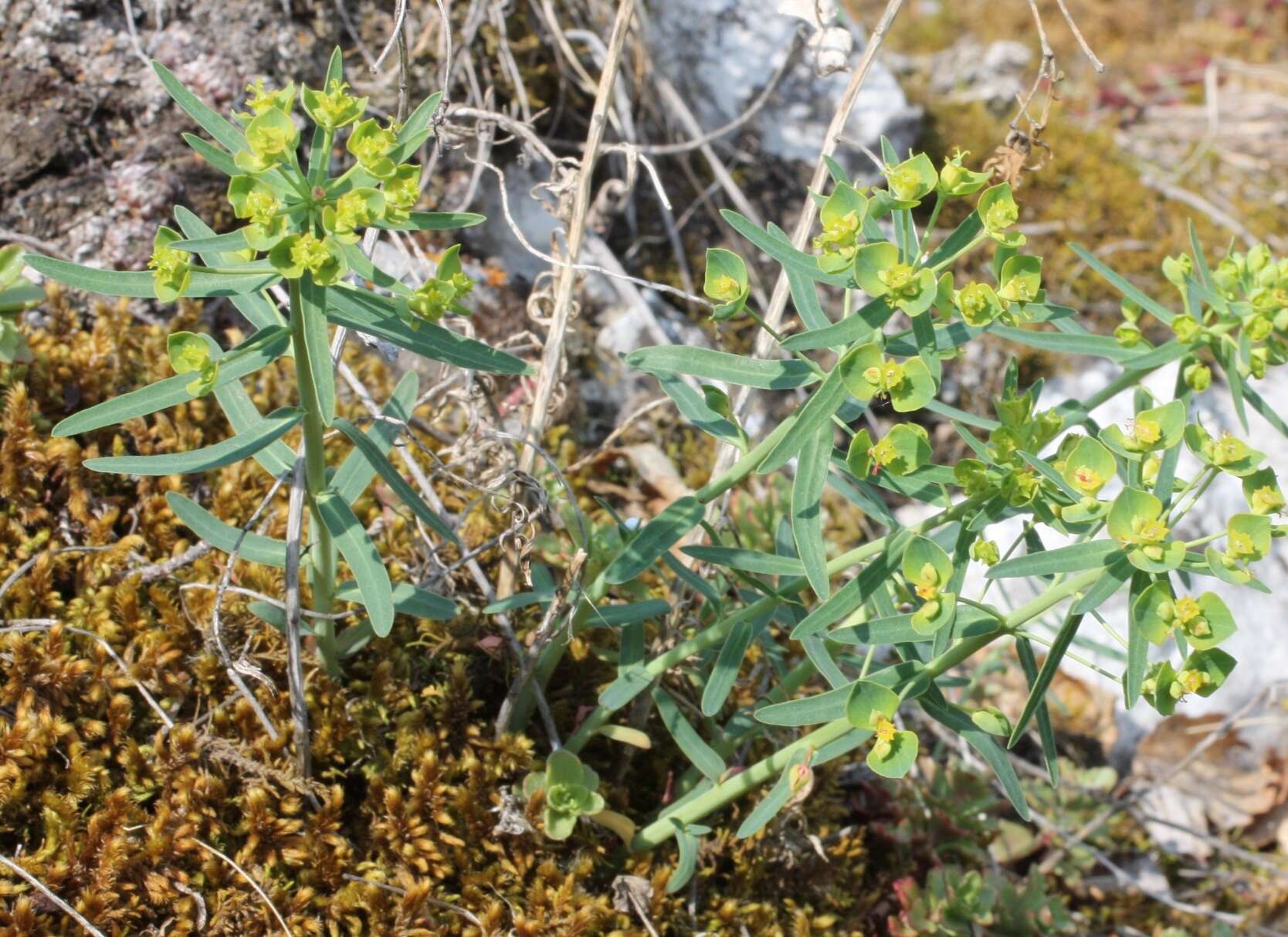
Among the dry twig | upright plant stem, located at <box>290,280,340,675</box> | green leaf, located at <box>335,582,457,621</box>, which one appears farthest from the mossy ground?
green leaf, located at <box>335,582,457,621</box>

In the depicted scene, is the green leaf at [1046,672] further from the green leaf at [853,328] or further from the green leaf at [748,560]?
the green leaf at [853,328]

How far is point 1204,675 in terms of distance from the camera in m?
1.55

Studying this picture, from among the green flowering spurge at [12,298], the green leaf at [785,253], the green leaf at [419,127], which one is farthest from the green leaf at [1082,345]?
the green flowering spurge at [12,298]

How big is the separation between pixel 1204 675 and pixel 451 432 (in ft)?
6.23

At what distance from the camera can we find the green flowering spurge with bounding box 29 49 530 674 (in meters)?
1.46

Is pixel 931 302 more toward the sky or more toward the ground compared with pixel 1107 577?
more toward the sky

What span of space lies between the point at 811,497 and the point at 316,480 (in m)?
0.80

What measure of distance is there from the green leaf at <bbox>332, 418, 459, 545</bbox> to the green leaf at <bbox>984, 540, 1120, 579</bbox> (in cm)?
89

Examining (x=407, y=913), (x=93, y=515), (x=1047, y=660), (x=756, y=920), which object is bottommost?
(x=756, y=920)

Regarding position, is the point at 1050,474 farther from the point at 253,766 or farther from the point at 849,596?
the point at 253,766

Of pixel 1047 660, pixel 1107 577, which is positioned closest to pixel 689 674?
pixel 1047 660

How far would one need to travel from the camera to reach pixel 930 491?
67.2 inches

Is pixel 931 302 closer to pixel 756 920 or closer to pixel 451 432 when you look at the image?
A: pixel 756 920

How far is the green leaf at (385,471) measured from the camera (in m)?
1.67
